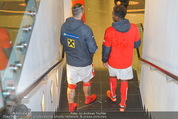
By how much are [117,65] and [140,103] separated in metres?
1.14

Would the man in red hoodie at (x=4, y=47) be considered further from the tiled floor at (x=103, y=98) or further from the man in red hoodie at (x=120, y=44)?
the tiled floor at (x=103, y=98)

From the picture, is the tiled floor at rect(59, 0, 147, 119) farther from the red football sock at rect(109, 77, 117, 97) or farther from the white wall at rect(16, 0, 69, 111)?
the white wall at rect(16, 0, 69, 111)

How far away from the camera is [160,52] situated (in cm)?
392

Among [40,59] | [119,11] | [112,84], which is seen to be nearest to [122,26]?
[119,11]

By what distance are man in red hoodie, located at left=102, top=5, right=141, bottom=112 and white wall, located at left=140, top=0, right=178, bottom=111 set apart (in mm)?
341

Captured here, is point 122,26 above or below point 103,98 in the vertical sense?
above

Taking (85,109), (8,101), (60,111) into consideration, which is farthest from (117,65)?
(8,101)

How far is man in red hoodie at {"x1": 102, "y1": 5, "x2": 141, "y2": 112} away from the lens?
423 centimetres

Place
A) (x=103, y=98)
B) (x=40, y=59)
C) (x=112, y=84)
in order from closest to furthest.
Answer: (x=40, y=59) < (x=112, y=84) < (x=103, y=98)

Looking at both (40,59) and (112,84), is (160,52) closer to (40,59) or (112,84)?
(112,84)

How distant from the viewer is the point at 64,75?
6.27 metres

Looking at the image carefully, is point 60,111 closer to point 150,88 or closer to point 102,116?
point 102,116

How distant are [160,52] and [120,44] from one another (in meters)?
0.73

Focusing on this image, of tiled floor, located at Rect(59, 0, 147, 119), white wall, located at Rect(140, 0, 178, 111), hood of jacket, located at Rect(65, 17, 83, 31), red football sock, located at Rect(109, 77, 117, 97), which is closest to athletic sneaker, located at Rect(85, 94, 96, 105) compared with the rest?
tiled floor, located at Rect(59, 0, 147, 119)
